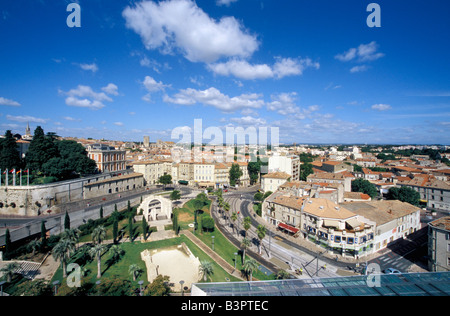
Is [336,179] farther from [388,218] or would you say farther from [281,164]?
[388,218]

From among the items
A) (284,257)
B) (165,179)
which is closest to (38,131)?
(165,179)

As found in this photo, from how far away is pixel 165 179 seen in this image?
248ft

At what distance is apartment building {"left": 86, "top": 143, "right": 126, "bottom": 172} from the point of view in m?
67.8

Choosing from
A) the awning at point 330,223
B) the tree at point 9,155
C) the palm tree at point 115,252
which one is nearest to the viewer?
the palm tree at point 115,252

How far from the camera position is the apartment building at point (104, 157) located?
222 feet

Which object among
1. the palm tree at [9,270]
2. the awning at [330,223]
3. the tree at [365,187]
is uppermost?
the tree at [365,187]

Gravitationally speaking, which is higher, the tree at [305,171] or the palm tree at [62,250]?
the tree at [305,171]

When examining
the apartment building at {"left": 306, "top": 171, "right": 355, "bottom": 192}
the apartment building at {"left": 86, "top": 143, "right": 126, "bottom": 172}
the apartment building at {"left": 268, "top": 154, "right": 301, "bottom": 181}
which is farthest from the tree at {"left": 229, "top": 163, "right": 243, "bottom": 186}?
the apartment building at {"left": 86, "top": 143, "right": 126, "bottom": 172}

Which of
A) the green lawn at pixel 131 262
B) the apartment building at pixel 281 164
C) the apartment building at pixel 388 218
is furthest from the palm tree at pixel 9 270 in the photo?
the apartment building at pixel 281 164

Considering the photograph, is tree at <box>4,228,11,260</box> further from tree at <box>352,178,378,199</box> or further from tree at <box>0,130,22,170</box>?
tree at <box>352,178,378,199</box>

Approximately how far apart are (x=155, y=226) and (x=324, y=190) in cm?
4072

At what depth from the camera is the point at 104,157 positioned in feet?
225

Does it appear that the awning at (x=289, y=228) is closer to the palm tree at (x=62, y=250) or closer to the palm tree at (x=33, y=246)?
the palm tree at (x=62, y=250)
